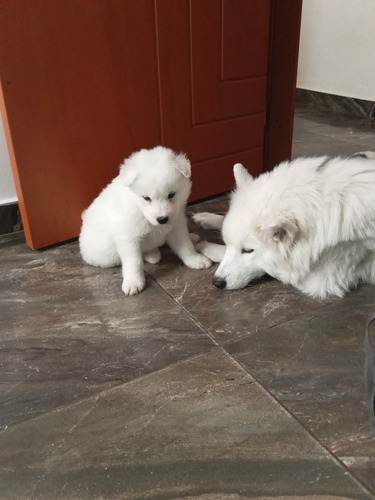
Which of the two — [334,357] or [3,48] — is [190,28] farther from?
[334,357]

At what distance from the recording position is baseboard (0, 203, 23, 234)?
2804mm

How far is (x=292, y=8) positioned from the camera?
9.95 feet

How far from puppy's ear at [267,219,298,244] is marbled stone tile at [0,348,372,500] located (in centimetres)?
59

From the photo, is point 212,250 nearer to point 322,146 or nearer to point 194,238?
point 194,238

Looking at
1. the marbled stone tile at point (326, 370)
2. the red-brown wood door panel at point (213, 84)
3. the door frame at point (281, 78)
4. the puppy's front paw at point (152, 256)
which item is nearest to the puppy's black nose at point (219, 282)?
the marbled stone tile at point (326, 370)

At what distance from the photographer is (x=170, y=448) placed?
1380 mm

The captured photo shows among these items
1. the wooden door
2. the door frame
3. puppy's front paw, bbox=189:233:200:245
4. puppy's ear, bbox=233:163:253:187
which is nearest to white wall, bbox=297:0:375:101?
the door frame

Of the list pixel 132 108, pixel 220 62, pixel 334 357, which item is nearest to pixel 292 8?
pixel 220 62

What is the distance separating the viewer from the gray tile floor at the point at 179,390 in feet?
4.24

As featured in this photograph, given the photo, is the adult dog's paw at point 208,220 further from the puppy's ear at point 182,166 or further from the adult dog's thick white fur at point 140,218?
the puppy's ear at point 182,166

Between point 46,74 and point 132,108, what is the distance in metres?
0.52

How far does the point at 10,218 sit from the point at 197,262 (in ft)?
4.19

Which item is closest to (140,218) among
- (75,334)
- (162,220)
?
(162,220)

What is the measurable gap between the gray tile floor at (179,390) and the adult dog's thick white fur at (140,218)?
→ 0.11 meters
